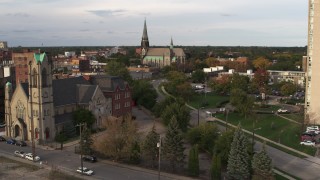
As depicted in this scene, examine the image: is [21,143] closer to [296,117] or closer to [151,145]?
[151,145]

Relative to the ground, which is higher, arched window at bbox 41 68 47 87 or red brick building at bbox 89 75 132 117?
arched window at bbox 41 68 47 87

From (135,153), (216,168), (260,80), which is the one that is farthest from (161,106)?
(260,80)

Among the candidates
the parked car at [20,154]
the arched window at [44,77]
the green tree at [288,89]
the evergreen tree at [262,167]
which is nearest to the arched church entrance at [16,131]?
the arched window at [44,77]

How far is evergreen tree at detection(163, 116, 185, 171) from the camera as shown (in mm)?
48656

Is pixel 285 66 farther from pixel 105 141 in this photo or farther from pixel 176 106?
pixel 105 141

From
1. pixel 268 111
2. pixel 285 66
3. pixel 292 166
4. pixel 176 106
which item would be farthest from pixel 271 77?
pixel 292 166

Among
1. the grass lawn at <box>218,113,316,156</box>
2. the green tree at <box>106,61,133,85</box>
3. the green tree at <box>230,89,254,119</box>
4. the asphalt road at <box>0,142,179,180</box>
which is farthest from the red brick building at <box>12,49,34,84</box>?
the green tree at <box>230,89,254,119</box>

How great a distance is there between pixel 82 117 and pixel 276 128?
119ft

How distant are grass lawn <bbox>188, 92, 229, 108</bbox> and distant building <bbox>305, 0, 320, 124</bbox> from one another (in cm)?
2558

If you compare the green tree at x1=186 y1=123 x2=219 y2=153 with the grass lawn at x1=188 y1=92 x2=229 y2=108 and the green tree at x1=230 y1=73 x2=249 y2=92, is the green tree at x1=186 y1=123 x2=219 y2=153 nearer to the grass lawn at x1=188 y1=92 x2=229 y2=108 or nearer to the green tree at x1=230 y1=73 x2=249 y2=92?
the grass lawn at x1=188 y1=92 x2=229 y2=108

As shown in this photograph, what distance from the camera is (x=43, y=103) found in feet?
208

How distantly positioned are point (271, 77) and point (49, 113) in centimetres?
10385

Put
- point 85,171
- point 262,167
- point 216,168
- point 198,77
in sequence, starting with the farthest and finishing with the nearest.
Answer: point 198,77 < point 85,171 < point 216,168 < point 262,167

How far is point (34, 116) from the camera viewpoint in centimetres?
6425
